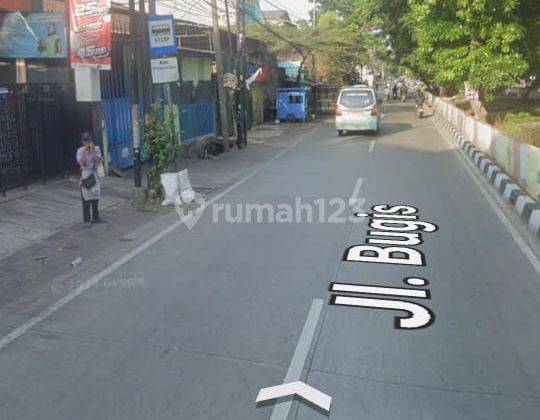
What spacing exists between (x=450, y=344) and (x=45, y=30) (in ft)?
39.3

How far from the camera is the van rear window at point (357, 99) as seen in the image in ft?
83.8

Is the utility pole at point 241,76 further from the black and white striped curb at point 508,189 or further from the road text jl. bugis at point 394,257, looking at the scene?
the road text jl. bugis at point 394,257

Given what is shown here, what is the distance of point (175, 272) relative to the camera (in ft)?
24.7

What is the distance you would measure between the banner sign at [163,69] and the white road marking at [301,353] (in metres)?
7.52

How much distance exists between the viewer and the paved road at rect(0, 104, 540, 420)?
14.4ft

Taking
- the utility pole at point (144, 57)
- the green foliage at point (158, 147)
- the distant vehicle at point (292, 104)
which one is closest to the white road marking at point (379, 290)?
the green foliage at point (158, 147)

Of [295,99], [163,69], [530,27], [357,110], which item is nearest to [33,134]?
[163,69]

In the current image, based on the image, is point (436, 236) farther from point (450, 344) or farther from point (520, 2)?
point (520, 2)

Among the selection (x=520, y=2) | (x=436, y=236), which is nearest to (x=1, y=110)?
(x=436, y=236)

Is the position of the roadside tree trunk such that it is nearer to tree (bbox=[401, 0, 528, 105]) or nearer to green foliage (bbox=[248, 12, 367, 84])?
tree (bbox=[401, 0, 528, 105])

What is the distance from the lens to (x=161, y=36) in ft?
41.0

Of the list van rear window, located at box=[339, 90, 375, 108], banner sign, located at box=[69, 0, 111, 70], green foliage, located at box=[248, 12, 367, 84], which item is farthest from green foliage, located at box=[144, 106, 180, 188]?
green foliage, located at box=[248, 12, 367, 84]

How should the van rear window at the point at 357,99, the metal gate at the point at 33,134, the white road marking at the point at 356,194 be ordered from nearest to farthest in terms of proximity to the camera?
the white road marking at the point at 356,194 → the metal gate at the point at 33,134 → the van rear window at the point at 357,99

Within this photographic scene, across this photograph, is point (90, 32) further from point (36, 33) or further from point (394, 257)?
point (394, 257)
